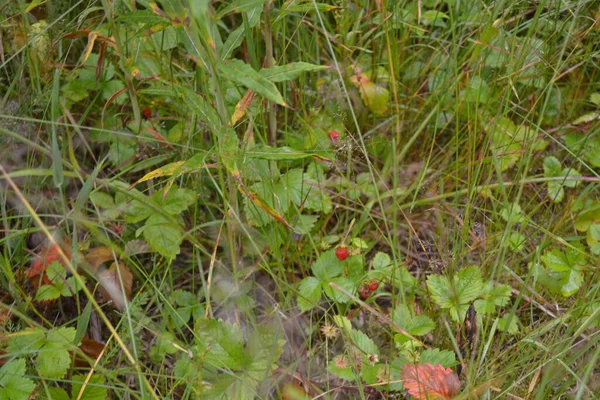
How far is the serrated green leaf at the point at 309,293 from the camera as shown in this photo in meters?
1.64

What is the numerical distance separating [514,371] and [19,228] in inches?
54.9

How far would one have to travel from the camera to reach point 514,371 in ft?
4.91

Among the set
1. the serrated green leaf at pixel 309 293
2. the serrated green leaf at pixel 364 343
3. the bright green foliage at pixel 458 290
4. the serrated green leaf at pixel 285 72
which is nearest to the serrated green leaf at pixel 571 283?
the bright green foliage at pixel 458 290

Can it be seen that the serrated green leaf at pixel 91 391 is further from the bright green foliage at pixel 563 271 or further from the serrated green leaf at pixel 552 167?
the serrated green leaf at pixel 552 167

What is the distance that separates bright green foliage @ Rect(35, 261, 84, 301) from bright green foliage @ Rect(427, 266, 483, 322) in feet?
3.04

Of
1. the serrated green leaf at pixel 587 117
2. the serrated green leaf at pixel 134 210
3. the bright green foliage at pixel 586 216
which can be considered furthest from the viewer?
the serrated green leaf at pixel 587 117

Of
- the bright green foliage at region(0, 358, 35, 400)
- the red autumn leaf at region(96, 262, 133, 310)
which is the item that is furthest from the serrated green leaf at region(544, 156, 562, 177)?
the bright green foliage at region(0, 358, 35, 400)

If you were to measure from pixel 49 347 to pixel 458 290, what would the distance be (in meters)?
1.01

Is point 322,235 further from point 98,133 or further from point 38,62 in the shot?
point 38,62

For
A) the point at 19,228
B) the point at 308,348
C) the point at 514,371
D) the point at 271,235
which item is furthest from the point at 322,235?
the point at 19,228

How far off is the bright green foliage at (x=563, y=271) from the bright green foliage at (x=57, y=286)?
1231 millimetres

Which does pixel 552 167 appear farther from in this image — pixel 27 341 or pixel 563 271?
pixel 27 341

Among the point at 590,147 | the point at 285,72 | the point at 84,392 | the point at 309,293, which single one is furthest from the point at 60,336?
the point at 590,147

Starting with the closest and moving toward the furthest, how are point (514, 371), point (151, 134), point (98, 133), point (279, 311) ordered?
point (514, 371)
point (279, 311)
point (151, 134)
point (98, 133)
